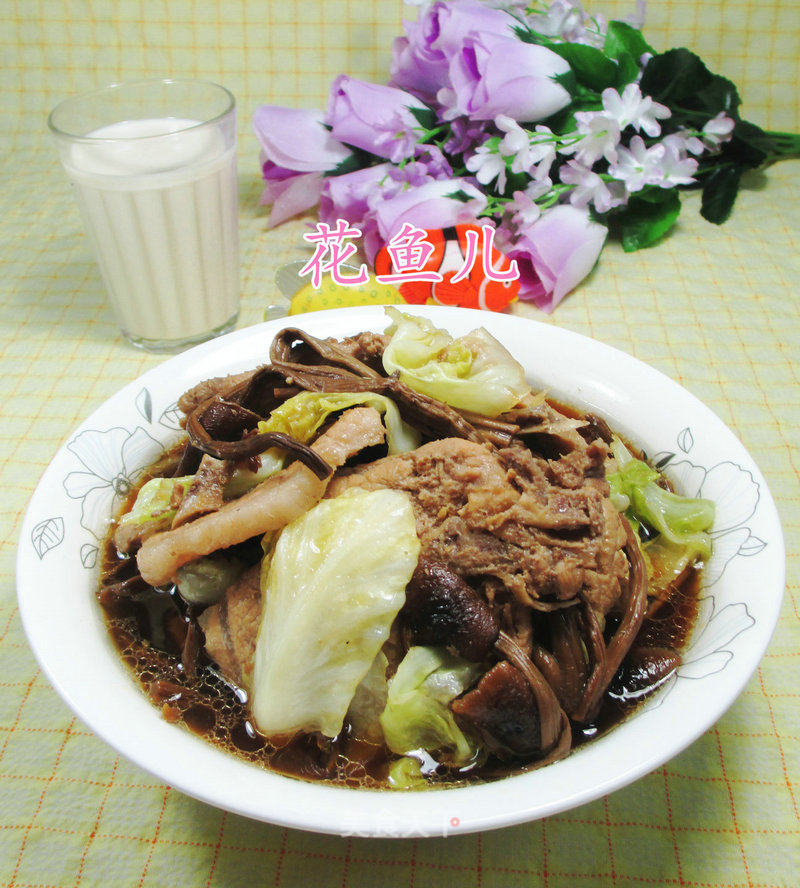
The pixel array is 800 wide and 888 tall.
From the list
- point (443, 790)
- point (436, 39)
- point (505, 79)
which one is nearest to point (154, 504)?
point (443, 790)

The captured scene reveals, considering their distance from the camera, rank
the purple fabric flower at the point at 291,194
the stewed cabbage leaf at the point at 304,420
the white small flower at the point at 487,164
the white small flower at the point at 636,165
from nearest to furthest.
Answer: the stewed cabbage leaf at the point at 304,420, the white small flower at the point at 487,164, the white small flower at the point at 636,165, the purple fabric flower at the point at 291,194

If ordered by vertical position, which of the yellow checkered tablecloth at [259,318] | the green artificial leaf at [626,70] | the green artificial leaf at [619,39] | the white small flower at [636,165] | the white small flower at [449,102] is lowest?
the yellow checkered tablecloth at [259,318]

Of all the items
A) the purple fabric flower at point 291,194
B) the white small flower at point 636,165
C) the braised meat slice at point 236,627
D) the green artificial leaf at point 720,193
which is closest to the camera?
the braised meat slice at point 236,627

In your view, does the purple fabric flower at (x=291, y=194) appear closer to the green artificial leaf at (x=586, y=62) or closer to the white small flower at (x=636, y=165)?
the green artificial leaf at (x=586, y=62)

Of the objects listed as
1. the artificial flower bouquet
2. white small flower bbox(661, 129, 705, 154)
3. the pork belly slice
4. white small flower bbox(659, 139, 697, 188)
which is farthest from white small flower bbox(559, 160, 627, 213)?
the pork belly slice

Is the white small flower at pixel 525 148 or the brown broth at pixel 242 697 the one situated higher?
the white small flower at pixel 525 148

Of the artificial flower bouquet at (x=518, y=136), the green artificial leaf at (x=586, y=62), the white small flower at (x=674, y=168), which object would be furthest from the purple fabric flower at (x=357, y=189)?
the white small flower at (x=674, y=168)

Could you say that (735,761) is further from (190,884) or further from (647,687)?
(190,884)
